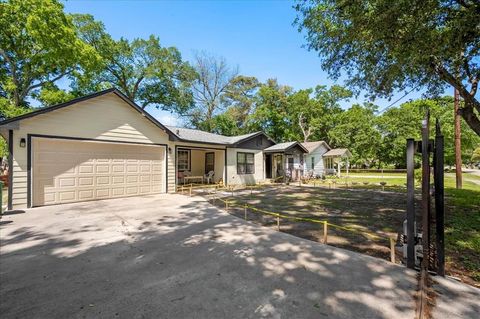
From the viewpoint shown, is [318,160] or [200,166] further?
[318,160]

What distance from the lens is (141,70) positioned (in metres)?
27.6

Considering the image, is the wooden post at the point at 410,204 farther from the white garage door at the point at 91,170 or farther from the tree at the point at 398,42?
the white garage door at the point at 91,170

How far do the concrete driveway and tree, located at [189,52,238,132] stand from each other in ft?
91.8

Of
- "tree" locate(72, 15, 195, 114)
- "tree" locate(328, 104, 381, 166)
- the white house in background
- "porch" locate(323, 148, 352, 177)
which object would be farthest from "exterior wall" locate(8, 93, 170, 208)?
"tree" locate(328, 104, 381, 166)

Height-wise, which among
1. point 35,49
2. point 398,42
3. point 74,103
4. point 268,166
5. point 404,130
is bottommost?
point 268,166

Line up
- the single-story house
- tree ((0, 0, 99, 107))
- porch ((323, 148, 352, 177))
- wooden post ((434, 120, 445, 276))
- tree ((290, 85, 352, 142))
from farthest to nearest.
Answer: tree ((290, 85, 352, 142)), porch ((323, 148, 352, 177)), tree ((0, 0, 99, 107)), the single-story house, wooden post ((434, 120, 445, 276))

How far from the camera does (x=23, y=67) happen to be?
18.6 metres

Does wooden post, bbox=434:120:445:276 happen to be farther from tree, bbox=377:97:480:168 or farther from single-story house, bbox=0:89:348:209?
tree, bbox=377:97:480:168

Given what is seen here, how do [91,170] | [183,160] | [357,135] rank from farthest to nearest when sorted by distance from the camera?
[357,135]
[183,160]
[91,170]

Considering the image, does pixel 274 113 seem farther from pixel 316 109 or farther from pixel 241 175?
pixel 241 175

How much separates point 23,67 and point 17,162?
1541 centimetres

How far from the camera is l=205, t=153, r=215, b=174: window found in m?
17.9

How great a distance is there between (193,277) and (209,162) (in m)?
15.0

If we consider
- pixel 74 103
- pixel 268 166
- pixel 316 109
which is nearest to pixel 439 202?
pixel 74 103
